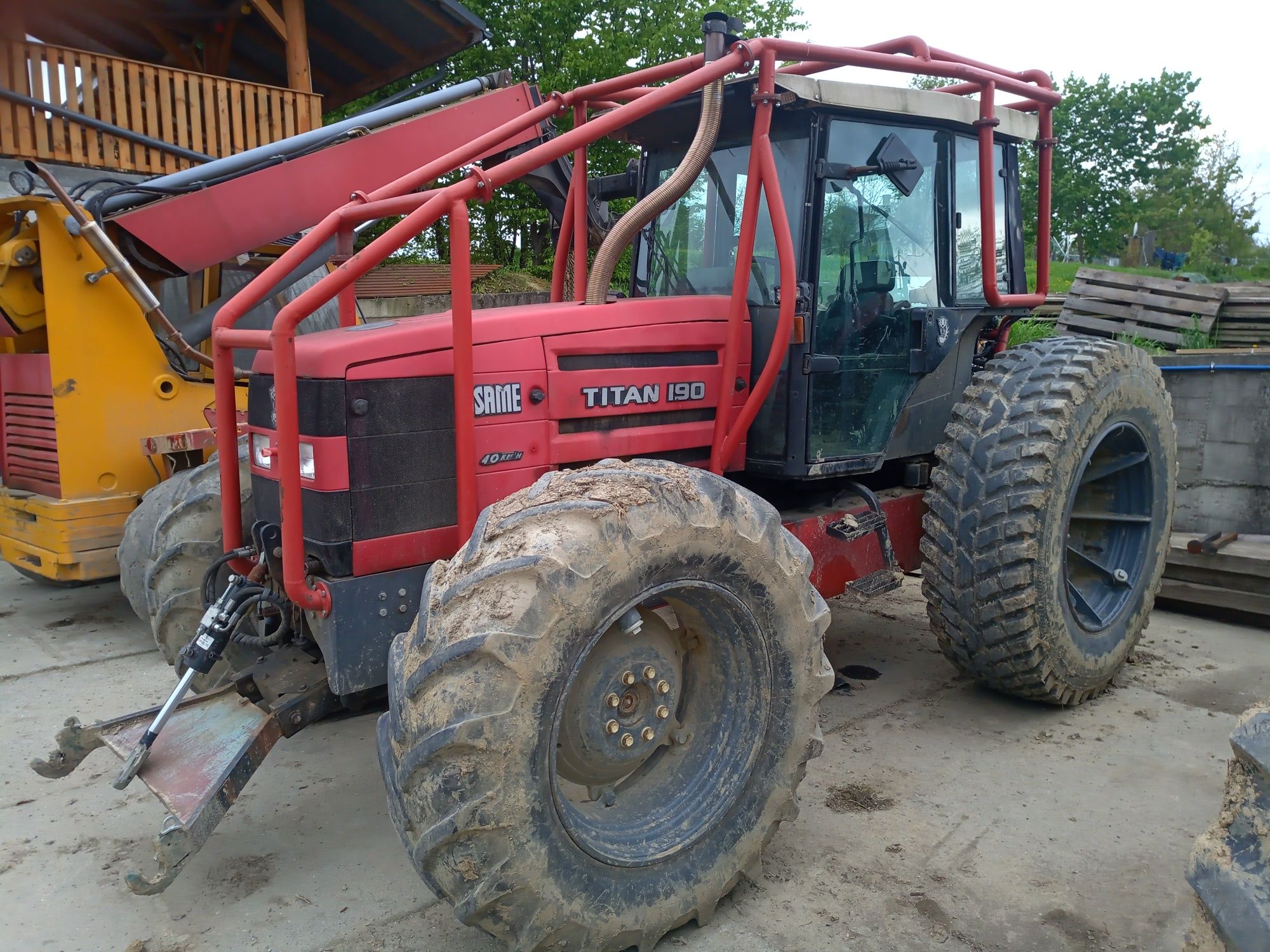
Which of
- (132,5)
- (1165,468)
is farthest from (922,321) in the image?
(132,5)

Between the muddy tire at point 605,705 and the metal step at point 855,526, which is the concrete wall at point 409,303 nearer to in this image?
the metal step at point 855,526

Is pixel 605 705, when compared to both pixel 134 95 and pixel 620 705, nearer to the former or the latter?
pixel 620 705

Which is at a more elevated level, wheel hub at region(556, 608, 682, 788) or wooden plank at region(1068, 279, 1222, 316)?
wooden plank at region(1068, 279, 1222, 316)

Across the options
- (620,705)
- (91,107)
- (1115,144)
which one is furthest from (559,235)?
(1115,144)

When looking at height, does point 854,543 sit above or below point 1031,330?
below

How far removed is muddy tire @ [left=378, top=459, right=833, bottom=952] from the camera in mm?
2330

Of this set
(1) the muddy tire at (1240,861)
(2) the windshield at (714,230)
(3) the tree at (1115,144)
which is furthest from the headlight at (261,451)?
(3) the tree at (1115,144)

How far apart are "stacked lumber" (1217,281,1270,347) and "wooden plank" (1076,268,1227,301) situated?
0.56ft

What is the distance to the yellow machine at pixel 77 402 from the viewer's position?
17.5 ft

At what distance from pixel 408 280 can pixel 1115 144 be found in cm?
4349

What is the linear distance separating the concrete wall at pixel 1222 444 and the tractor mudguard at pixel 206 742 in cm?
517

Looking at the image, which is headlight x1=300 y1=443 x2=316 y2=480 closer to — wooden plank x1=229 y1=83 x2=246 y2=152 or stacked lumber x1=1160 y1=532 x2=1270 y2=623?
stacked lumber x1=1160 y1=532 x2=1270 y2=623

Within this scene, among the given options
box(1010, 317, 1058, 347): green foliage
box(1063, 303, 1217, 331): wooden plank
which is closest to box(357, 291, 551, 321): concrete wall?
box(1010, 317, 1058, 347): green foliage

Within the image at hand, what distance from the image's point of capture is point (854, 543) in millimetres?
4055
